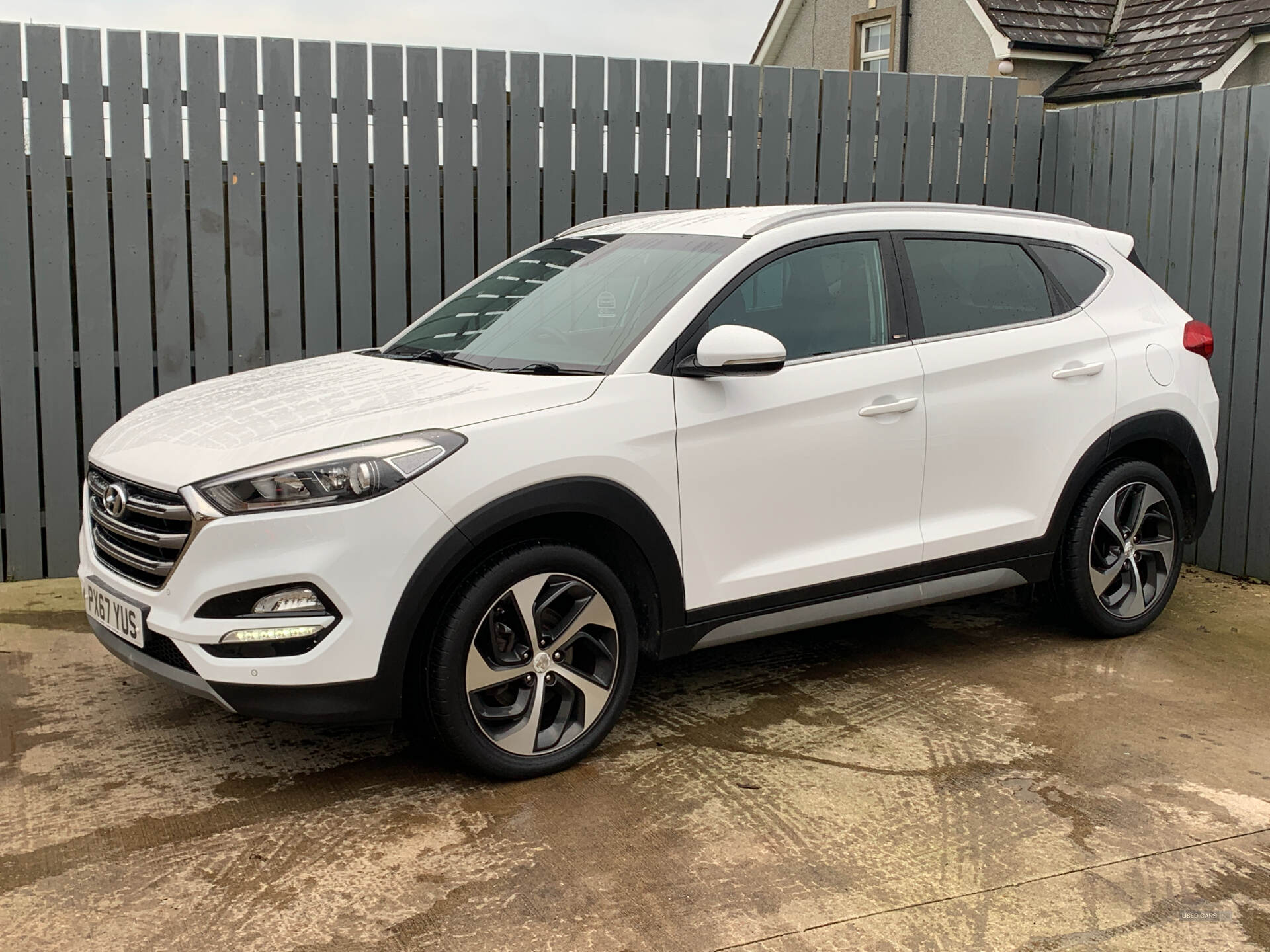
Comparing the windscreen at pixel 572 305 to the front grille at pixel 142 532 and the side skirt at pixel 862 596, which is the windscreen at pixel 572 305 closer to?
the side skirt at pixel 862 596

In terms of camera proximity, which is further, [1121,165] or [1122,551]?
[1121,165]

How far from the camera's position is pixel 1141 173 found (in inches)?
288

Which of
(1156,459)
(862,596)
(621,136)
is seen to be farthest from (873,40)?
(862,596)

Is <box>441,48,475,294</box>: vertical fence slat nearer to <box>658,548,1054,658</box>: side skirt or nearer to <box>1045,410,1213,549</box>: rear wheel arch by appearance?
<box>658,548,1054,658</box>: side skirt

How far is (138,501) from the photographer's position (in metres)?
3.74

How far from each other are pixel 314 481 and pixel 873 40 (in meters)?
17.6

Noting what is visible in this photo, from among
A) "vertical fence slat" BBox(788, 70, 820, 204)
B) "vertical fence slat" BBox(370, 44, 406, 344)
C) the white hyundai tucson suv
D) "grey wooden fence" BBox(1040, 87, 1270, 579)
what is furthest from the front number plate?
"grey wooden fence" BBox(1040, 87, 1270, 579)

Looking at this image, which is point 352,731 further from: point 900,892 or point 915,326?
point 915,326

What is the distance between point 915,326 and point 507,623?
1973 millimetres

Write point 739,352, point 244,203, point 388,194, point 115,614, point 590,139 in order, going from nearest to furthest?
point 115,614 < point 739,352 < point 244,203 < point 388,194 < point 590,139

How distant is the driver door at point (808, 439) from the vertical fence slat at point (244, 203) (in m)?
3.32

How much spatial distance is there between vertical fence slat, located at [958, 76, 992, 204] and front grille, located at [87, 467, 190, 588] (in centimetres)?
569

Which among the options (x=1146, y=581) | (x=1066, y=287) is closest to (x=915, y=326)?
(x=1066, y=287)

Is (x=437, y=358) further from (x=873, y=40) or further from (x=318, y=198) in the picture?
(x=873, y=40)
